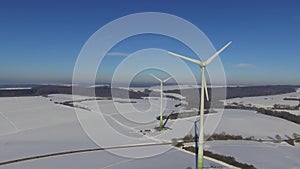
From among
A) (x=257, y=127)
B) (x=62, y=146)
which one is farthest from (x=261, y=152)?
(x=62, y=146)

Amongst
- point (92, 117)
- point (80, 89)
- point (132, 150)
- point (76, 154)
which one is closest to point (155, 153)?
point (132, 150)

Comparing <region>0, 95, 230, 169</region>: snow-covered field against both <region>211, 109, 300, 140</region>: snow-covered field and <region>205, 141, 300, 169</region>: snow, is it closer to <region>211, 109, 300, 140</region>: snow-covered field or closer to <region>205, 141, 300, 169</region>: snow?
<region>205, 141, 300, 169</region>: snow

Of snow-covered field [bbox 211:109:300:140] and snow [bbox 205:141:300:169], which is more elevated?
snow-covered field [bbox 211:109:300:140]

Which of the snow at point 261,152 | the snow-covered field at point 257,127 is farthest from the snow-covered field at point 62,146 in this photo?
the snow-covered field at point 257,127

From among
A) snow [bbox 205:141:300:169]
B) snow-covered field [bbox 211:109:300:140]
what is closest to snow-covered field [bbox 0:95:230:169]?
snow [bbox 205:141:300:169]

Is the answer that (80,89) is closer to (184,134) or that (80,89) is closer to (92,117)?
(92,117)

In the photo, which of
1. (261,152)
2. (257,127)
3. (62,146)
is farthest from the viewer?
(257,127)

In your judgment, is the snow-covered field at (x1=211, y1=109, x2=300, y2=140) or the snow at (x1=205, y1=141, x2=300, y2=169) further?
the snow-covered field at (x1=211, y1=109, x2=300, y2=140)

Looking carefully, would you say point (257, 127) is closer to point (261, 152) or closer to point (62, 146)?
point (261, 152)

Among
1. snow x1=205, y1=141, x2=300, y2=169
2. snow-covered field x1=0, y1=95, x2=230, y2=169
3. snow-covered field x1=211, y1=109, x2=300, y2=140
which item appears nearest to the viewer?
snow-covered field x1=0, y1=95, x2=230, y2=169
